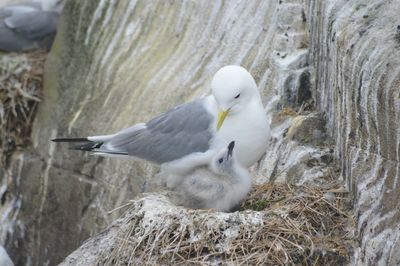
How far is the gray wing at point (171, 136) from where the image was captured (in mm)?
6141

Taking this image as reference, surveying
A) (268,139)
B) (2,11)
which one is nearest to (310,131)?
(268,139)

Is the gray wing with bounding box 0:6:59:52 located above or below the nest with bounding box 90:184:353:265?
above

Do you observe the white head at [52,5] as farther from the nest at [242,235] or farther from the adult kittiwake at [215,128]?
the nest at [242,235]

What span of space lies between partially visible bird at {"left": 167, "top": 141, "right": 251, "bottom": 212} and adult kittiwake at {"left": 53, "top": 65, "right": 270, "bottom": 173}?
0.14 m

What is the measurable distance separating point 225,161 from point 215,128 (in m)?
0.31

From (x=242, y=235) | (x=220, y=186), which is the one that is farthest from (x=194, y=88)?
(x=242, y=235)

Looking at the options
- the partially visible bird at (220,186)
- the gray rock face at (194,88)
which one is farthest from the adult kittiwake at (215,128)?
the gray rock face at (194,88)

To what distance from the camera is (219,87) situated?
602 cm

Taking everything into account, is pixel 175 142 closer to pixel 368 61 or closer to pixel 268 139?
pixel 268 139

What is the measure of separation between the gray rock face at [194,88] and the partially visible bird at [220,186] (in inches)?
18.7

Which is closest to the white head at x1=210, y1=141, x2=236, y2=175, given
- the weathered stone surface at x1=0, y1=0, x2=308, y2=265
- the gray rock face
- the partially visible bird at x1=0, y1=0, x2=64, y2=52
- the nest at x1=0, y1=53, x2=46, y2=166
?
the gray rock face

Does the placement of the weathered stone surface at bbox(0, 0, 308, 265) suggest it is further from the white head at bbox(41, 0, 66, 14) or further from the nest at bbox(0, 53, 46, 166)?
the white head at bbox(41, 0, 66, 14)

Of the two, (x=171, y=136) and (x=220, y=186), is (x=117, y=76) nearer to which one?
(x=171, y=136)

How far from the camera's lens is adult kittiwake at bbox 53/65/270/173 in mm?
6020
